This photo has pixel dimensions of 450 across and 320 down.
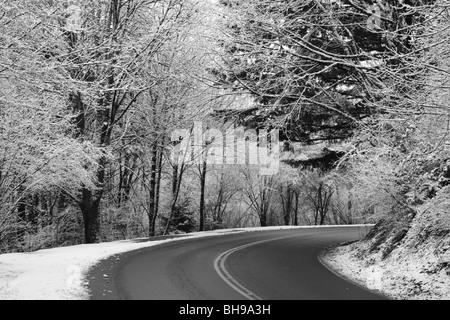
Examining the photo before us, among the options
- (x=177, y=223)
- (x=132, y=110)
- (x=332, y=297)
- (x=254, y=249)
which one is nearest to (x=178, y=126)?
(x=132, y=110)

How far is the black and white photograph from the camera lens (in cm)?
852

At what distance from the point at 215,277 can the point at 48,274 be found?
13.5 feet

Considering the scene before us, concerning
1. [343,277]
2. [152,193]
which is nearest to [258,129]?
[343,277]

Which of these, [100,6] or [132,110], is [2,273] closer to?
[100,6]

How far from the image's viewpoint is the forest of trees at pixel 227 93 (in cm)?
883

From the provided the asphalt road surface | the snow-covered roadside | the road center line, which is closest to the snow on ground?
the asphalt road surface

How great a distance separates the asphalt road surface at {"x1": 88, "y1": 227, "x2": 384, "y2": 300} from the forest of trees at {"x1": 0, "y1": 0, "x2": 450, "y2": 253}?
333cm

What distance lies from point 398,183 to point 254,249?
6575mm

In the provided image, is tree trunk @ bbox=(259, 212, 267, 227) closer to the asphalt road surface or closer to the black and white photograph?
the black and white photograph

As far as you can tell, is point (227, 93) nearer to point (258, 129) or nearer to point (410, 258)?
point (258, 129)

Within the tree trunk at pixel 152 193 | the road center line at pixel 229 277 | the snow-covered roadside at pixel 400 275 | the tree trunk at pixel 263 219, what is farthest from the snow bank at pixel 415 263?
the tree trunk at pixel 263 219

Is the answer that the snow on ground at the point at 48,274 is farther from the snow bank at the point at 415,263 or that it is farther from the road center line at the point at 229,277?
the snow bank at the point at 415,263

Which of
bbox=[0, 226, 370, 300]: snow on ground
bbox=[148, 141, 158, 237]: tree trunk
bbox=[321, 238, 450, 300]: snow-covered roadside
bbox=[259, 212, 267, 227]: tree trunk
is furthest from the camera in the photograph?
bbox=[259, 212, 267, 227]: tree trunk
